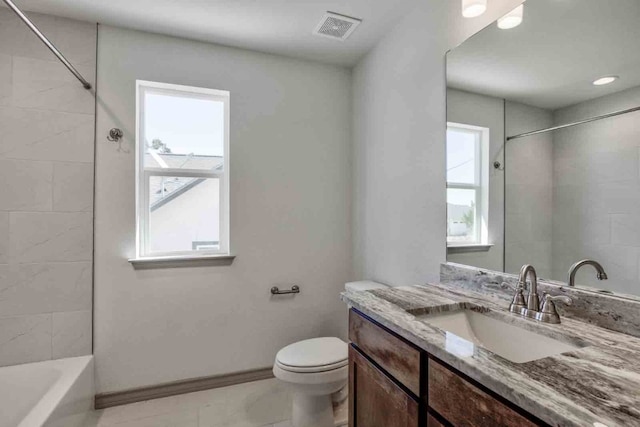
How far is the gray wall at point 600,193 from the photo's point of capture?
960 millimetres

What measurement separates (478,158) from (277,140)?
4.79ft

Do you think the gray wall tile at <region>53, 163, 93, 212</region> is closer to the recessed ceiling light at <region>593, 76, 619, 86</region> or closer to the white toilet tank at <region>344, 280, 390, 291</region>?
the white toilet tank at <region>344, 280, 390, 291</region>

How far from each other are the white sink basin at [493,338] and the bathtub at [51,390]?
1.86m

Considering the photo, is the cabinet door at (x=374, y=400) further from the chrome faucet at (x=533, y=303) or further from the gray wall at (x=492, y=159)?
the gray wall at (x=492, y=159)

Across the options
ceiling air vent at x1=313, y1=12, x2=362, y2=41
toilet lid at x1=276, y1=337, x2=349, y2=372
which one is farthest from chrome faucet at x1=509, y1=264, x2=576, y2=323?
ceiling air vent at x1=313, y1=12, x2=362, y2=41

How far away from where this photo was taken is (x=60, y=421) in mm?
1555

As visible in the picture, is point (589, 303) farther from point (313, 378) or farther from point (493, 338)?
point (313, 378)

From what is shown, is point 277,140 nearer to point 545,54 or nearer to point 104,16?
point 104,16

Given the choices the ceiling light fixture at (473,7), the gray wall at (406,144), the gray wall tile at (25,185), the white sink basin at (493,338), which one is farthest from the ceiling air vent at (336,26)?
the gray wall tile at (25,185)

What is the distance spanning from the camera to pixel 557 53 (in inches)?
46.4

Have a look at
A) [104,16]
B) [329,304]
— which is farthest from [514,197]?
[104,16]

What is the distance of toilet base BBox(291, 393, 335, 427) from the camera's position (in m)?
1.77

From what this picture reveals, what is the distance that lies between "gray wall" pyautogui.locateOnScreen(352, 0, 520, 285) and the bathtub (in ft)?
6.36

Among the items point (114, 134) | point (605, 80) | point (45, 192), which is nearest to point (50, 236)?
point (45, 192)
